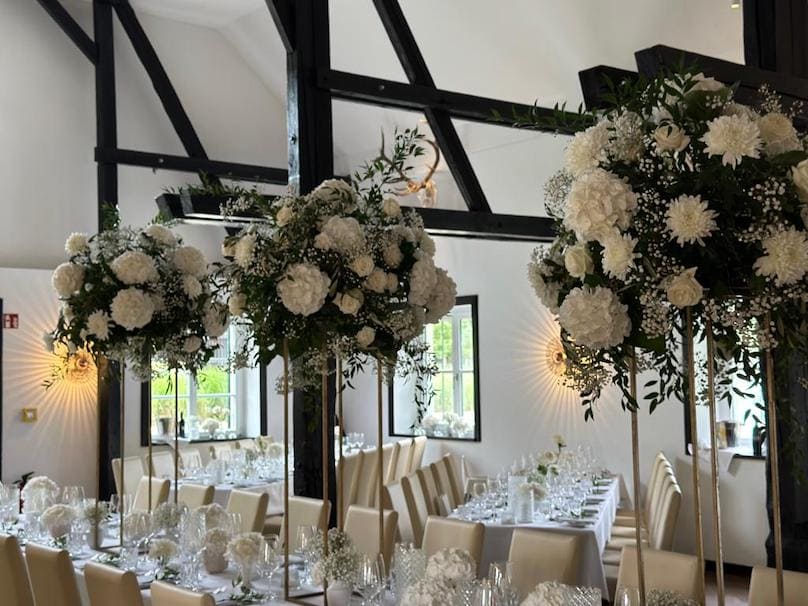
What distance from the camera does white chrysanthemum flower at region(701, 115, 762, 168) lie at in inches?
89.0

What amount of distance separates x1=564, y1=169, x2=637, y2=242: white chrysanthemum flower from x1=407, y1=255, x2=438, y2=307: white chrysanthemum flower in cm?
115

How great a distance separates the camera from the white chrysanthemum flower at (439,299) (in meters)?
3.61

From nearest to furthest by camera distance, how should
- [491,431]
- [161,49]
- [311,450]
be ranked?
[311,450], [491,431], [161,49]

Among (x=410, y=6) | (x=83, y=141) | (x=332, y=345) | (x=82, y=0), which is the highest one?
(x=82, y=0)

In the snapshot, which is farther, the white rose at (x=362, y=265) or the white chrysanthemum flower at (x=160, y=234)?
the white chrysanthemum flower at (x=160, y=234)

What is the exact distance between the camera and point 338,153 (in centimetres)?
1221

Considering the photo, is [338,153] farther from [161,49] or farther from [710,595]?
[710,595]

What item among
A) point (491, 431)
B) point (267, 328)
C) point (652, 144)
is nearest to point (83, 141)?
point (491, 431)

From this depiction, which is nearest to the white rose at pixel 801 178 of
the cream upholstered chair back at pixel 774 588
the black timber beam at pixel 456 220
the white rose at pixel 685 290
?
the white rose at pixel 685 290

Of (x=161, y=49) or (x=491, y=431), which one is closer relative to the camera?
(x=491, y=431)

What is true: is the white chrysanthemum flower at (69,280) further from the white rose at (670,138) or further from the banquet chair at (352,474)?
the banquet chair at (352,474)

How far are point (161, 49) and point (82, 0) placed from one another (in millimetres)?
1042

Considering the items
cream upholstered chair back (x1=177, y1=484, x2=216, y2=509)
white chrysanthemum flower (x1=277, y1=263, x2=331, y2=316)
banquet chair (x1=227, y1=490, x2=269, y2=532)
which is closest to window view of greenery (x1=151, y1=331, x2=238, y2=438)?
cream upholstered chair back (x1=177, y1=484, x2=216, y2=509)

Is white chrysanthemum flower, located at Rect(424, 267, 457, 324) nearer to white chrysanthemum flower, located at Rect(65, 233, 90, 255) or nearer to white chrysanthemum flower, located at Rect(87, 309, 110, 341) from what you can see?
white chrysanthemum flower, located at Rect(87, 309, 110, 341)
